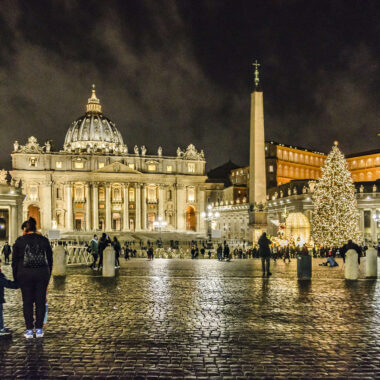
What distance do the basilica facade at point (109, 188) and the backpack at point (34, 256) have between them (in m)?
83.6

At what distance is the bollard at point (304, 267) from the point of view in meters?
15.7

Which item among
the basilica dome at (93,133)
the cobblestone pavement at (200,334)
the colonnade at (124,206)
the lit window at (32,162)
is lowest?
the cobblestone pavement at (200,334)

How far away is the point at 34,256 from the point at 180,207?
9355 centimetres

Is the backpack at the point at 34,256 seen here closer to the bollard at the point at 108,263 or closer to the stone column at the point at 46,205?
the bollard at the point at 108,263

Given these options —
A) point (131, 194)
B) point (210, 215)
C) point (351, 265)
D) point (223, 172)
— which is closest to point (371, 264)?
point (351, 265)

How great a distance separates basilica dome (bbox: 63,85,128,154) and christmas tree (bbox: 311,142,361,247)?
93.4 metres

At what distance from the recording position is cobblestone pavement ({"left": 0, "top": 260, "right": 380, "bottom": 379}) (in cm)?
595

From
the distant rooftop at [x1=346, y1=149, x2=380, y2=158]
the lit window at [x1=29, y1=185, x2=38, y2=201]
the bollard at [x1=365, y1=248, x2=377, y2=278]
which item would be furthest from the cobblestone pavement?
the distant rooftop at [x1=346, y1=149, x2=380, y2=158]

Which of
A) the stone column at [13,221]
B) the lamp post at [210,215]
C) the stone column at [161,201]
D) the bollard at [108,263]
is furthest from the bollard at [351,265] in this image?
the stone column at [161,201]

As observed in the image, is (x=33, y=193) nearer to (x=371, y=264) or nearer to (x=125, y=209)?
(x=125, y=209)

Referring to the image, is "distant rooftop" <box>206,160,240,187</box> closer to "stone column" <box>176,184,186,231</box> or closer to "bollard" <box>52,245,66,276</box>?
"stone column" <box>176,184,186,231</box>

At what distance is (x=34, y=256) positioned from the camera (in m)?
7.55

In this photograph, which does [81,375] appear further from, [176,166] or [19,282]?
[176,166]

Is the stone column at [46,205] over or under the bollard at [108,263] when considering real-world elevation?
over
